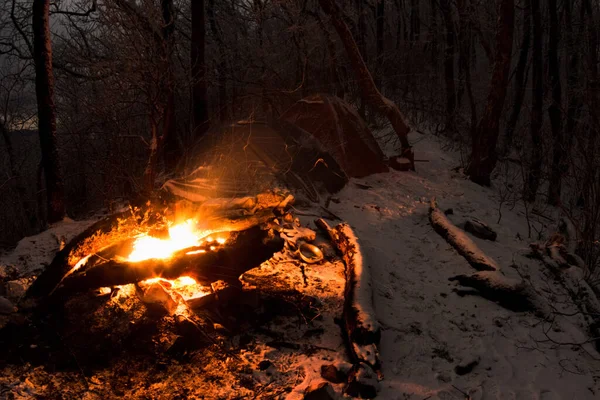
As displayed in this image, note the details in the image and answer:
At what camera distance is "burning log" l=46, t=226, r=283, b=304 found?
4070mm

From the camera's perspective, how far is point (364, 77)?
1094cm

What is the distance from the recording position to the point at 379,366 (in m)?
3.87

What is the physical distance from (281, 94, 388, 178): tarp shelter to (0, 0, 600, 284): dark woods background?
1189 millimetres

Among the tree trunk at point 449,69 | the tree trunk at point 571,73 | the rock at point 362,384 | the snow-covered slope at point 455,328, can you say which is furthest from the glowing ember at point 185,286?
the tree trunk at point 449,69

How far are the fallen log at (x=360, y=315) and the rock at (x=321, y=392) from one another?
1.51 ft

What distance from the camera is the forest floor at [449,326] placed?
3885 mm

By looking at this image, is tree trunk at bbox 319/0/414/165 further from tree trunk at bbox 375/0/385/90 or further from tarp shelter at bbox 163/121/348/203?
tree trunk at bbox 375/0/385/90

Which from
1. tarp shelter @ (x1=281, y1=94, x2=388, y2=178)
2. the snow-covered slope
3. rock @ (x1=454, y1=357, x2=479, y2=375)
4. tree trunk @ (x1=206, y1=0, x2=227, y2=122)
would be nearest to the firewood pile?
the snow-covered slope

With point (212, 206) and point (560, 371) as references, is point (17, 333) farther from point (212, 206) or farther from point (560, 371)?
point (560, 371)

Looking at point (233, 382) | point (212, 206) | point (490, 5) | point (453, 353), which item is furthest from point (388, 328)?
point (490, 5)

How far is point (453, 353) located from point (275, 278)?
220 cm

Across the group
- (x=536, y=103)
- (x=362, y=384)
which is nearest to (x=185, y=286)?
(x=362, y=384)

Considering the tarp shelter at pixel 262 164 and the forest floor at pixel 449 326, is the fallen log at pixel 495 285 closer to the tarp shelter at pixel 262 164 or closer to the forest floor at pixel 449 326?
the forest floor at pixel 449 326

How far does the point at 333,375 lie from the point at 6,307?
3.02 m
